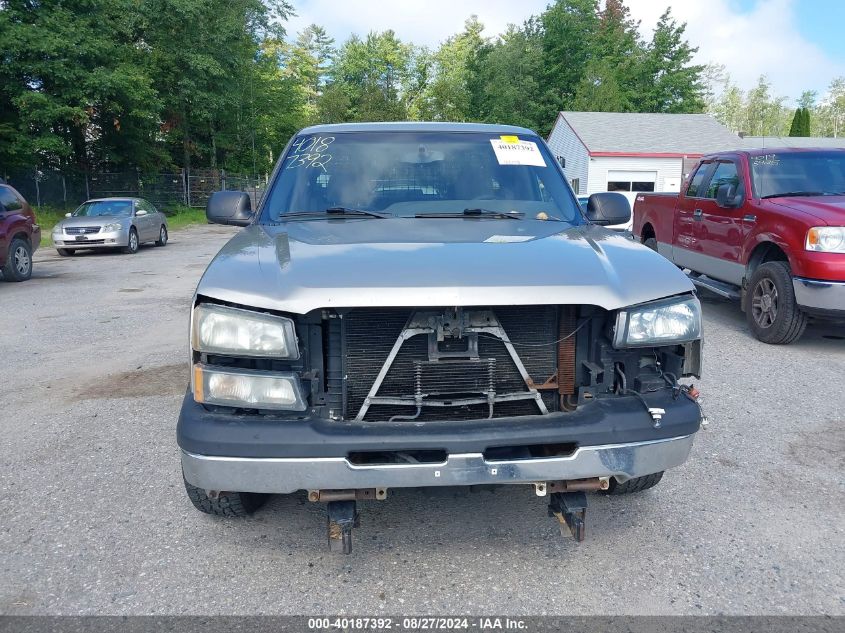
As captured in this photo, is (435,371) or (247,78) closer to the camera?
(435,371)

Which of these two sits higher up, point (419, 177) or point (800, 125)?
point (800, 125)

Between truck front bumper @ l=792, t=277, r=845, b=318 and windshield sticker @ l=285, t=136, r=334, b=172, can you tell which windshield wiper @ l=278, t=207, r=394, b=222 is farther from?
truck front bumper @ l=792, t=277, r=845, b=318

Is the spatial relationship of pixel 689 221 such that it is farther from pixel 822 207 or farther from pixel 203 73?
pixel 203 73

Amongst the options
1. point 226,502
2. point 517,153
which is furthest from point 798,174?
point 226,502

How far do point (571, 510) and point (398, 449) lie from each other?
760mm

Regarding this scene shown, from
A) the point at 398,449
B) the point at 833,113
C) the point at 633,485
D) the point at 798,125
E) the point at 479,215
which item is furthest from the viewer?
the point at 833,113

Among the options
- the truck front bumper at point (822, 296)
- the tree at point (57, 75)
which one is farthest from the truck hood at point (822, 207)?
the tree at point (57, 75)

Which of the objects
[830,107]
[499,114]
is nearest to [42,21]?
[499,114]

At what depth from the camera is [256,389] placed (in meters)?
2.48

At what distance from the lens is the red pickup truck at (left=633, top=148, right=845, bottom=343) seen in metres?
6.12

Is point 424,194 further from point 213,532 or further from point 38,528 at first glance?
point 38,528

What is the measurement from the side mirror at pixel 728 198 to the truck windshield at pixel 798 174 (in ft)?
0.66

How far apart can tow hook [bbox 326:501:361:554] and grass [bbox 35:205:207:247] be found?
63.0ft

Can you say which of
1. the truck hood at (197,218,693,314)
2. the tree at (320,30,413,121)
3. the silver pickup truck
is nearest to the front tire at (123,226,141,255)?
the truck hood at (197,218,693,314)
